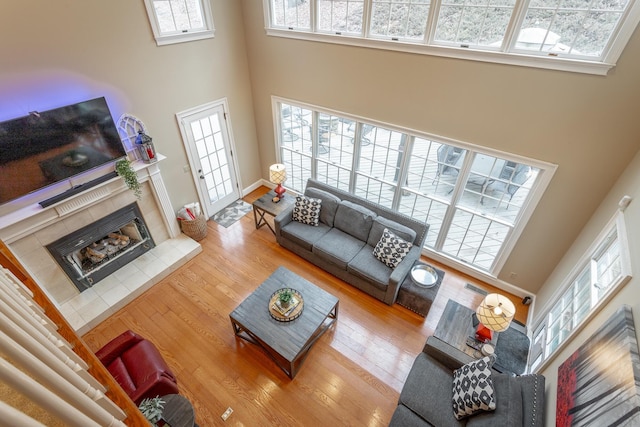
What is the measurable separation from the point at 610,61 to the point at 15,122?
5692 millimetres

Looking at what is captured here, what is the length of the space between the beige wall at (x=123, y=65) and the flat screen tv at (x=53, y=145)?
16 centimetres

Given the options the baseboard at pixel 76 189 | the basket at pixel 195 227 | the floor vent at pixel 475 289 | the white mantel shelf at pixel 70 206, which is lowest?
the floor vent at pixel 475 289

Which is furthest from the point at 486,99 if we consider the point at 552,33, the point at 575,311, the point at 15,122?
the point at 15,122

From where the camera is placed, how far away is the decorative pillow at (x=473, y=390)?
2611 millimetres

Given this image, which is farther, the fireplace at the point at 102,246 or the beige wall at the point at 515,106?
the fireplace at the point at 102,246

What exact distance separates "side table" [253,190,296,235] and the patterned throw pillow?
37 centimetres

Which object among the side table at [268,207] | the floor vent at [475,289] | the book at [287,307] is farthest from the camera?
the side table at [268,207]

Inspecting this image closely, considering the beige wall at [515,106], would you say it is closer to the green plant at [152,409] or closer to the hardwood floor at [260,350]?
the hardwood floor at [260,350]

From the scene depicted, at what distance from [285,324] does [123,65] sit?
3706 mm

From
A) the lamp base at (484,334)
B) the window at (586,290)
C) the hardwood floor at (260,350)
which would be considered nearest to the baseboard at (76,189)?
the hardwood floor at (260,350)

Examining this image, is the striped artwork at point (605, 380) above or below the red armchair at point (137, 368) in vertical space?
above

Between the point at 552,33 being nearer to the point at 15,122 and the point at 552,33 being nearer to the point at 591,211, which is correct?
the point at 591,211

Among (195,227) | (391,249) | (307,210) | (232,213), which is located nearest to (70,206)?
(195,227)

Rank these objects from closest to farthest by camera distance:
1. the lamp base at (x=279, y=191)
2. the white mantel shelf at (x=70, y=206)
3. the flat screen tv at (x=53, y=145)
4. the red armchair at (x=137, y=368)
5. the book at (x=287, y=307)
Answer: the red armchair at (x=137, y=368)
the flat screen tv at (x=53, y=145)
the white mantel shelf at (x=70, y=206)
the book at (x=287, y=307)
the lamp base at (x=279, y=191)
